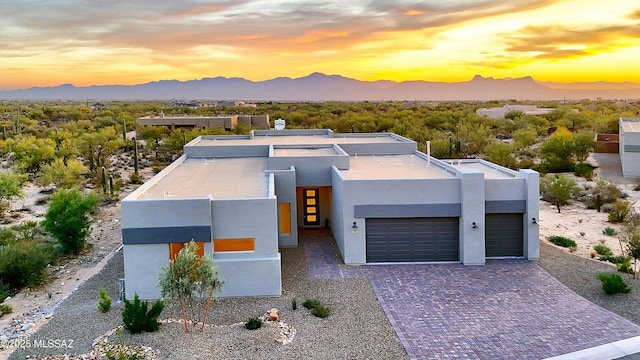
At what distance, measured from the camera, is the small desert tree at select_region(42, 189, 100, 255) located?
800 inches

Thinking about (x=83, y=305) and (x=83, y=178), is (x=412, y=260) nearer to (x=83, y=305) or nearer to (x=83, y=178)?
(x=83, y=305)

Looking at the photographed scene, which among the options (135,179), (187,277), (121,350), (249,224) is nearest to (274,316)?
(187,277)

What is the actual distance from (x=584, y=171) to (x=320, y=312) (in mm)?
29051

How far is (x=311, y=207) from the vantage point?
23000 mm

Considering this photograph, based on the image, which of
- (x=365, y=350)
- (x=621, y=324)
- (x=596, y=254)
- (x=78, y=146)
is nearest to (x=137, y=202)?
(x=365, y=350)

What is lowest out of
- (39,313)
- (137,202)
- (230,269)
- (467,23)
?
(39,313)

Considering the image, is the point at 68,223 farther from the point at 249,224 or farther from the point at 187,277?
the point at 187,277

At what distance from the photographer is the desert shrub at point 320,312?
13328 mm

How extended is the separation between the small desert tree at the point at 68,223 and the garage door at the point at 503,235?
599 inches

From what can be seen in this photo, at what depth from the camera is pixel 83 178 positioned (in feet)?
123

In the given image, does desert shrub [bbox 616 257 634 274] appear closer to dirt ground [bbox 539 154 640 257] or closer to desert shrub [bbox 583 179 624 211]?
dirt ground [bbox 539 154 640 257]

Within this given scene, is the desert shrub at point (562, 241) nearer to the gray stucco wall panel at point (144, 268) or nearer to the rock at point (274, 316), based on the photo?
the rock at point (274, 316)

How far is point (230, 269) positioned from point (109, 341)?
3869mm

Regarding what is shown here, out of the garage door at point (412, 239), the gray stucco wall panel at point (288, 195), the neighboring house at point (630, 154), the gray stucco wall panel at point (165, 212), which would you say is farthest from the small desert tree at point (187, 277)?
the neighboring house at point (630, 154)
